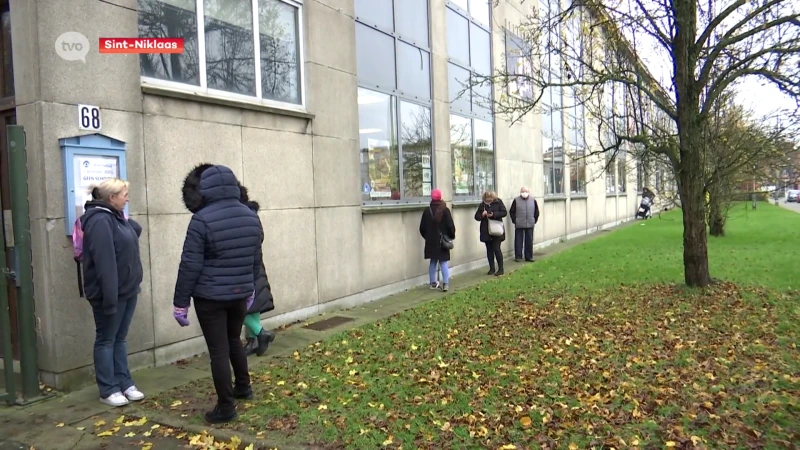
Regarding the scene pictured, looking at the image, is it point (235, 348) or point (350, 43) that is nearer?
point (235, 348)

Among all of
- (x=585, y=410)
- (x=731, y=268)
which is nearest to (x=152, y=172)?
(x=585, y=410)

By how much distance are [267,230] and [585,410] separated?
14.0ft

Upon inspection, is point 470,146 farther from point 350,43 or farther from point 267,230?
point 267,230

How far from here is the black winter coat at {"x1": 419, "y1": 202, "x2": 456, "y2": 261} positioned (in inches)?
396

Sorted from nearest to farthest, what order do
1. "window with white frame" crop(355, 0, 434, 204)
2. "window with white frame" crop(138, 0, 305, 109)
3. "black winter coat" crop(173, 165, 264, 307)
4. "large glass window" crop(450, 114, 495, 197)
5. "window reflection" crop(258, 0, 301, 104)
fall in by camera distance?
"black winter coat" crop(173, 165, 264, 307), "window with white frame" crop(138, 0, 305, 109), "window reflection" crop(258, 0, 301, 104), "window with white frame" crop(355, 0, 434, 204), "large glass window" crop(450, 114, 495, 197)

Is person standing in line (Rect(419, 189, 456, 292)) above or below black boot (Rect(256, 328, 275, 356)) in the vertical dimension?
above

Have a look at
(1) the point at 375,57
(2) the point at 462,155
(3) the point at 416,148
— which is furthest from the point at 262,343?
(2) the point at 462,155

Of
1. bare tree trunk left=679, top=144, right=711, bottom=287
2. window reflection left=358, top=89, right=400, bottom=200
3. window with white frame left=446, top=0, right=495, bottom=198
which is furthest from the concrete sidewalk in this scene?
window with white frame left=446, top=0, right=495, bottom=198

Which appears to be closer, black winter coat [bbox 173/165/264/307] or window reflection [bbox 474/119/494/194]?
black winter coat [bbox 173/165/264/307]

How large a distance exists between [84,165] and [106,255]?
102cm

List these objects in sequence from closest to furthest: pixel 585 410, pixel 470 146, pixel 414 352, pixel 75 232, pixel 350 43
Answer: pixel 585 410 < pixel 75 232 < pixel 414 352 < pixel 350 43 < pixel 470 146

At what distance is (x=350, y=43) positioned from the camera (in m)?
8.74

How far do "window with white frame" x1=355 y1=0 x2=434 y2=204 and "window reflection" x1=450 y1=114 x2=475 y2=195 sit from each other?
1.07 m

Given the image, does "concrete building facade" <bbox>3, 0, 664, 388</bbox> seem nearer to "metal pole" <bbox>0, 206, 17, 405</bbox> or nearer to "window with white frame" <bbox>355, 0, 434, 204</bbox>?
"window with white frame" <bbox>355, 0, 434, 204</bbox>
